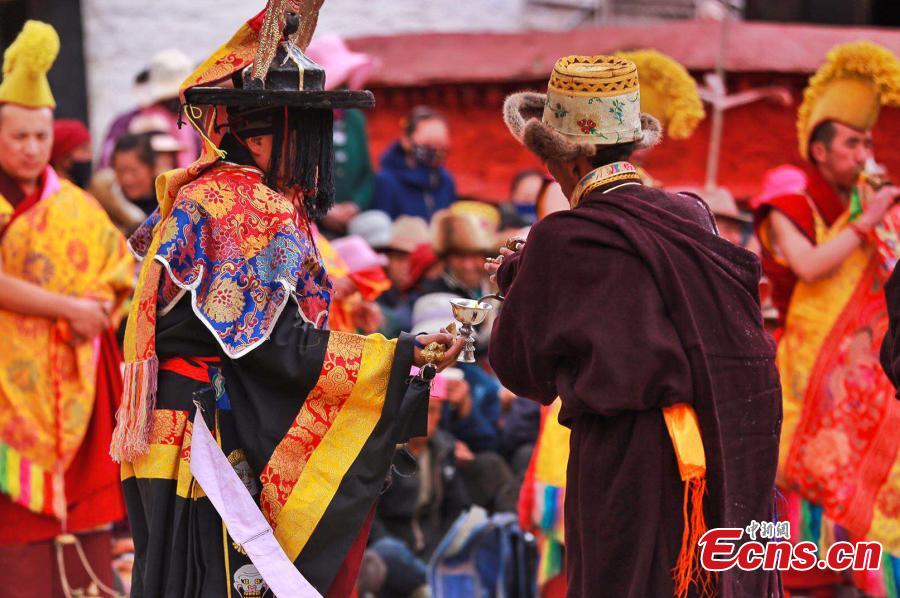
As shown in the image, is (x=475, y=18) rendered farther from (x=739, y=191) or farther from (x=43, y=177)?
(x=43, y=177)

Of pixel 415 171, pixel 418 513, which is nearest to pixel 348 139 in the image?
pixel 415 171

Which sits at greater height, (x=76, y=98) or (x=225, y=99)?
(x=225, y=99)

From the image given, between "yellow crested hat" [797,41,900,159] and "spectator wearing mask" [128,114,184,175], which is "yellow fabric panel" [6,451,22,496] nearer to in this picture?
"spectator wearing mask" [128,114,184,175]

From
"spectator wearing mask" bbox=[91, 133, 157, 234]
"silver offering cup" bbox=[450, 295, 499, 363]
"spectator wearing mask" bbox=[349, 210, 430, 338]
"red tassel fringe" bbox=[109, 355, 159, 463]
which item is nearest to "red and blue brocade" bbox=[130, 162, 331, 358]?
"red tassel fringe" bbox=[109, 355, 159, 463]

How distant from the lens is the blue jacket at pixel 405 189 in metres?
9.70

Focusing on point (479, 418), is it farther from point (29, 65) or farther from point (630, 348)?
point (630, 348)

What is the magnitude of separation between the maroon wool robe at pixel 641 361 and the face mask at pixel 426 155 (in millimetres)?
5509

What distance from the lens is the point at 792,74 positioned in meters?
10.7

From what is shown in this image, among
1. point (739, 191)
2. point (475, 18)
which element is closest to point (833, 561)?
point (739, 191)

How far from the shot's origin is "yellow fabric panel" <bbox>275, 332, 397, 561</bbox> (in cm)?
434

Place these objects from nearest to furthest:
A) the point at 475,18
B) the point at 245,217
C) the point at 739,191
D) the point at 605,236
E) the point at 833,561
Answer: the point at 605,236
the point at 245,217
the point at 833,561
the point at 739,191
the point at 475,18

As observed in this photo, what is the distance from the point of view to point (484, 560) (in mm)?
6613

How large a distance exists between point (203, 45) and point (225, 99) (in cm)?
733

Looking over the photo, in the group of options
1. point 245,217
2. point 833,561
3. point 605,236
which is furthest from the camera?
point 833,561
